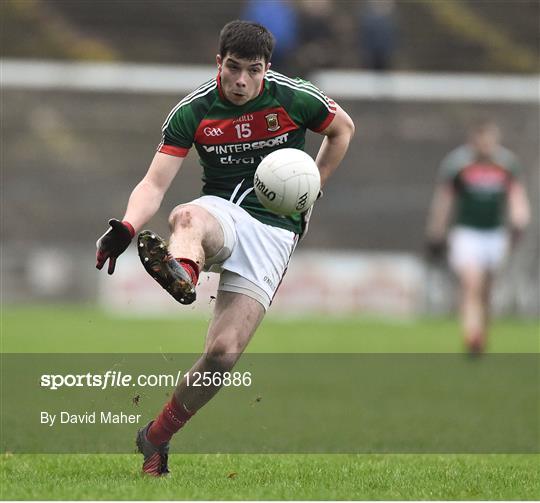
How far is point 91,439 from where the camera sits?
25.6ft

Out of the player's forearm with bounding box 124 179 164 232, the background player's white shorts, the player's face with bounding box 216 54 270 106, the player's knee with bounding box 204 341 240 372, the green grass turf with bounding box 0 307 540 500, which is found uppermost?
the player's face with bounding box 216 54 270 106

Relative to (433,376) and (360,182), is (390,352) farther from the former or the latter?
(360,182)

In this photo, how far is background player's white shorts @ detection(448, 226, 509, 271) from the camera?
14438 millimetres

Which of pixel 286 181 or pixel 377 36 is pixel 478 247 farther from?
pixel 377 36

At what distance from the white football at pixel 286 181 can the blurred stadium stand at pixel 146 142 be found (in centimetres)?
1329

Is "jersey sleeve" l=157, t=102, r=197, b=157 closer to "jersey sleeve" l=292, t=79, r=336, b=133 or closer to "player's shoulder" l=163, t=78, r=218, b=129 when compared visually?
"player's shoulder" l=163, t=78, r=218, b=129

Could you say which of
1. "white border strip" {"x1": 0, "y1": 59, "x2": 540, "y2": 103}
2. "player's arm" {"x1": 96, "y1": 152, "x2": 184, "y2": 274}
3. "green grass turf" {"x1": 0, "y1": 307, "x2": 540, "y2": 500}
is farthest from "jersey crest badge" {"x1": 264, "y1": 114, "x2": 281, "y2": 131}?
"white border strip" {"x1": 0, "y1": 59, "x2": 540, "y2": 103}

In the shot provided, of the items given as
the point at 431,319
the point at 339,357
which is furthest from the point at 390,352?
the point at 431,319

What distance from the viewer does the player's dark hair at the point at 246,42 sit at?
6254 mm

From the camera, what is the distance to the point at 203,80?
907 inches

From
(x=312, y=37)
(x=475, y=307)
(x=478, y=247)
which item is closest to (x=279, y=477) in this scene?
(x=475, y=307)

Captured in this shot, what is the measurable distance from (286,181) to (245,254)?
0.51 meters

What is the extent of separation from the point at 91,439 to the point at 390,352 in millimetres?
7025

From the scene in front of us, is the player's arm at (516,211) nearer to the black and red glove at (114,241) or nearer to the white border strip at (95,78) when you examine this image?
the black and red glove at (114,241)
